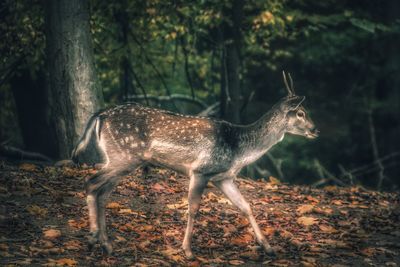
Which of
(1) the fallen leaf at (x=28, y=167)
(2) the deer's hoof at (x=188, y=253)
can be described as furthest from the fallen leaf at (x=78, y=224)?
(1) the fallen leaf at (x=28, y=167)

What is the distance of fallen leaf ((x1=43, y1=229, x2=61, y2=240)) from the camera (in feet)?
29.0

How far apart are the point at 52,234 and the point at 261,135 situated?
2965 mm

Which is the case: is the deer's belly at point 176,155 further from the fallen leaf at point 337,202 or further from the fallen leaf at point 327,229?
the fallen leaf at point 337,202

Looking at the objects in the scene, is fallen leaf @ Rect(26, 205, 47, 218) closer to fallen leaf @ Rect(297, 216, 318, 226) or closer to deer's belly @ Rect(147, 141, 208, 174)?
deer's belly @ Rect(147, 141, 208, 174)

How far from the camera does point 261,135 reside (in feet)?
32.7

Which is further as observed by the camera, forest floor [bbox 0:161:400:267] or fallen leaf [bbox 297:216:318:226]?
fallen leaf [bbox 297:216:318:226]

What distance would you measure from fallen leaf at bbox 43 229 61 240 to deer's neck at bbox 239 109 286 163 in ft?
8.13

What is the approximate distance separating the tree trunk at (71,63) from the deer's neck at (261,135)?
11.6 ft

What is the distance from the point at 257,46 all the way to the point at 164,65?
2.64 metres

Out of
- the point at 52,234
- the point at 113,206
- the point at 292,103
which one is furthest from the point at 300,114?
the point at 52,234

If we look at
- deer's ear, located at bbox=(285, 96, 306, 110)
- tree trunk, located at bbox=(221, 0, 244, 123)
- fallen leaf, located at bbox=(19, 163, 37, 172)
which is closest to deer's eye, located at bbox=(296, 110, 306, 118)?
deer's ear, located at bbox=(285, 96, 306, 110)

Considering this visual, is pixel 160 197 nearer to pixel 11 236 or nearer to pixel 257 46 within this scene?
pixel 11 236

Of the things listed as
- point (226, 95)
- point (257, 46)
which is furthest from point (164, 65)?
point (226, 95)

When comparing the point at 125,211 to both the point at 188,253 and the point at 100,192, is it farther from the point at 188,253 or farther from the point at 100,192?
the point at 188,253
